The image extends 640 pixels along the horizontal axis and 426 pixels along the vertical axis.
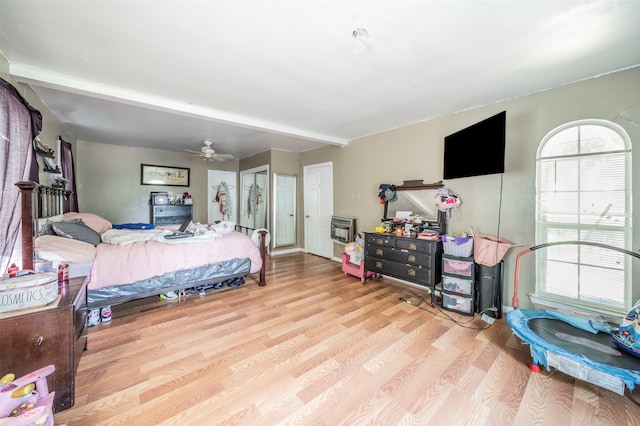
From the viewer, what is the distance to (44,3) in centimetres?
138

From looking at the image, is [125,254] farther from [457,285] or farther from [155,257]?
[457,285]

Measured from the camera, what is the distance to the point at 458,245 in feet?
8.72

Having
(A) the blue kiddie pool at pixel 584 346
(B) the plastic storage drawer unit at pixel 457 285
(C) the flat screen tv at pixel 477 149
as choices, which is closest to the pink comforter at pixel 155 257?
(B) the plastic storage drawer unit at pixel 457 285

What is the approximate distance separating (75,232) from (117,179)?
319 centimetres

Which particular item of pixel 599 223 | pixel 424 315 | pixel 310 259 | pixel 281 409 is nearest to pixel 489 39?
pixel 599 223

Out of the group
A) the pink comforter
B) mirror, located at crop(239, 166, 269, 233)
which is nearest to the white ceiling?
the pink comforter

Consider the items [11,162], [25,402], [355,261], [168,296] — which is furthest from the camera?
[355,261]

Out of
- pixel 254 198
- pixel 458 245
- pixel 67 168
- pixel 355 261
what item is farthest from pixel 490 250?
pixel 67 168

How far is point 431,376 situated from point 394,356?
0.96 feet

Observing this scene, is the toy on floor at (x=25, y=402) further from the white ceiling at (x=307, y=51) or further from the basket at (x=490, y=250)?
the basket at (x=490, y=250)

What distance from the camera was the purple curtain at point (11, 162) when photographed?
1.66 m

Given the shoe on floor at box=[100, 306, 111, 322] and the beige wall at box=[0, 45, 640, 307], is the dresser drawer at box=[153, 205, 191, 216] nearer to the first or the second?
the beige wall at box=[0, 45, 640, 307]

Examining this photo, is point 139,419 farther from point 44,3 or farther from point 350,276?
point 350,276

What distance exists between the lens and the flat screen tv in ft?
7.62
